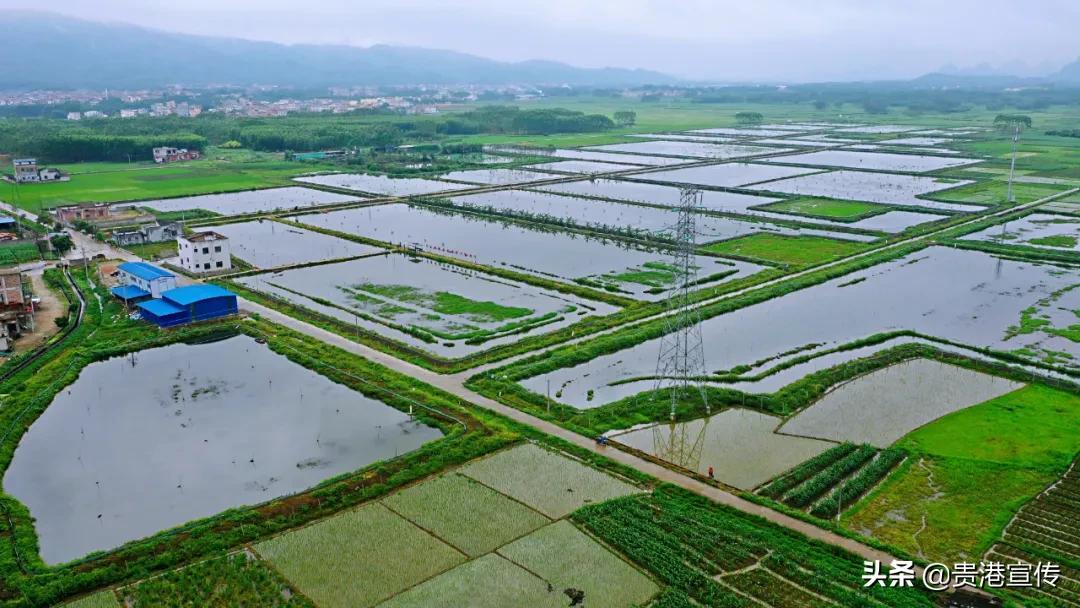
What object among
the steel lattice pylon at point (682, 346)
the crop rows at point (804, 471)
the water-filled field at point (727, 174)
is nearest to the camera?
the crop rows at point (804, 471)

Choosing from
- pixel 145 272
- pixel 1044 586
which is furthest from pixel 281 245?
pixel 1044 586

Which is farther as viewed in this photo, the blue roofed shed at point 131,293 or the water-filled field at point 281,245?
the water-filled field at point 281,245

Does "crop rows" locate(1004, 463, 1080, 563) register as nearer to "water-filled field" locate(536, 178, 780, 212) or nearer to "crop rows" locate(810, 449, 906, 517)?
"crop rows" locate(810, 449, 906, 517)

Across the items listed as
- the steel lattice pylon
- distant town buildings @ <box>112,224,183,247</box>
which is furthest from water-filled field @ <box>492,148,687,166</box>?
the steel lattice pylon

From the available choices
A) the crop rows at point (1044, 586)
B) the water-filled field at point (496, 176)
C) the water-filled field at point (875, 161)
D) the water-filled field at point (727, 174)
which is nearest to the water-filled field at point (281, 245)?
the water-filled field at point (496, 176)

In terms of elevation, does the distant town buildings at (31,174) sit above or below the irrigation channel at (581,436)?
above

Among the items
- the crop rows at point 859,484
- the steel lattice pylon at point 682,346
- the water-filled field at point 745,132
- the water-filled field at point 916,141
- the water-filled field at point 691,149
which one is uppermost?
the water-filled field at point 745,132

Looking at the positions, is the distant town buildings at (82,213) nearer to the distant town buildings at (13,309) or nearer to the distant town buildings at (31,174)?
the distant town buildings at (13,309)
